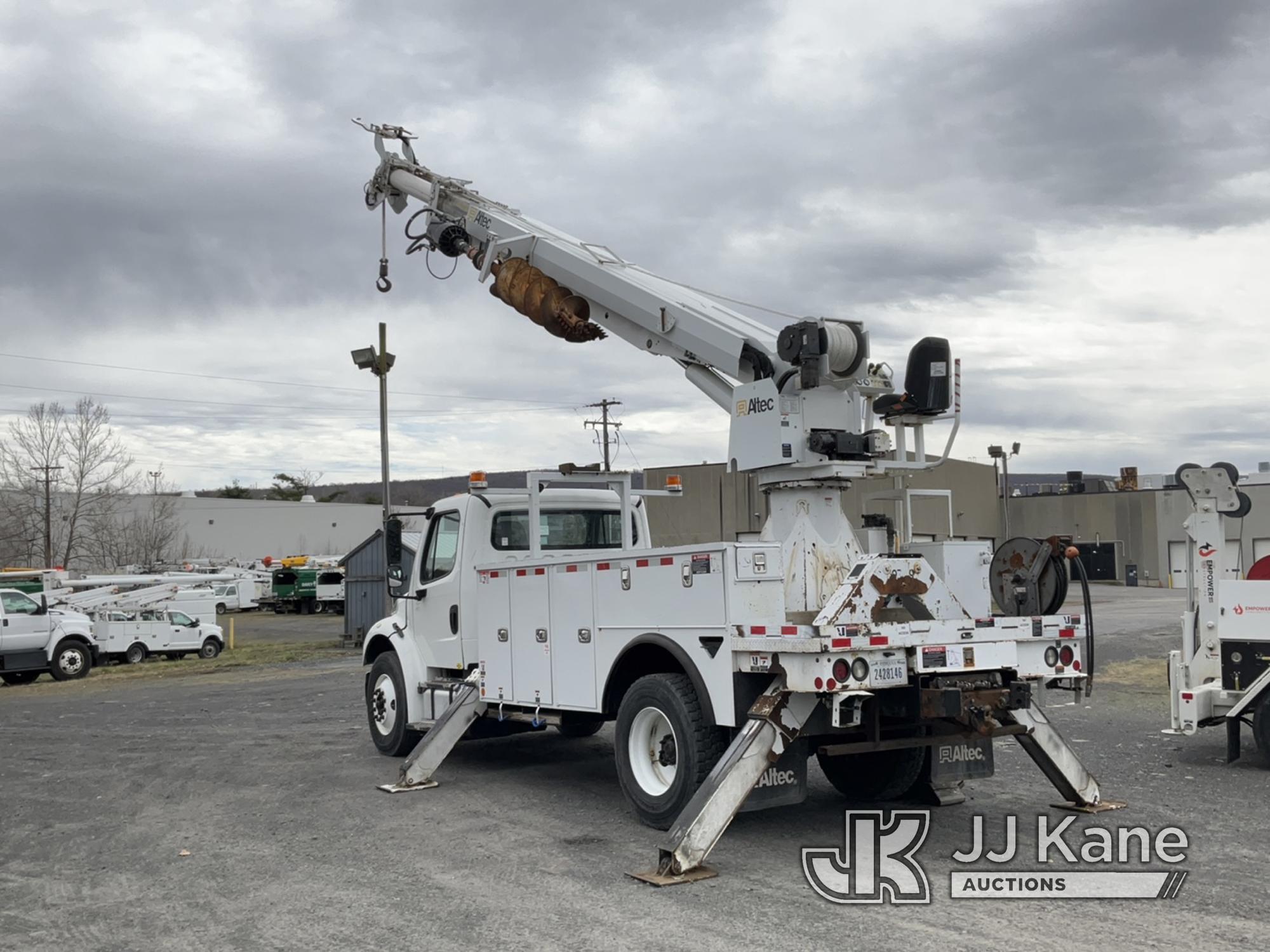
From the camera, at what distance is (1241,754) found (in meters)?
11.1

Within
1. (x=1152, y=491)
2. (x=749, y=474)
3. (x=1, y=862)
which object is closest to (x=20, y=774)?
(x=1, y=862)

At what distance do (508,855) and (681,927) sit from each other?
1.99m

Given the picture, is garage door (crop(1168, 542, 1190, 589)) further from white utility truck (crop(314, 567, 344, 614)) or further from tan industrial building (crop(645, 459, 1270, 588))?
white utility truck (crop(314, 567, 344, 614))

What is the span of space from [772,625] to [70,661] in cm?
2428

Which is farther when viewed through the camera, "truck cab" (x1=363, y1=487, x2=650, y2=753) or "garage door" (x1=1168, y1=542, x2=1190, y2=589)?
"garage door" (x1=1168, y1=542, x2=1190, y2=589)

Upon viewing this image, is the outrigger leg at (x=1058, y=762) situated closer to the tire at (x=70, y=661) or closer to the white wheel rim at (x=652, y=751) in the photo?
the white wheel rim at (x=652, y=751)

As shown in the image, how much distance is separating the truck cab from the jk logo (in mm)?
3780

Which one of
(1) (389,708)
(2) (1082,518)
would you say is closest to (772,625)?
(1) (389,708)

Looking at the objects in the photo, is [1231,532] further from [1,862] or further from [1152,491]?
[1,862]

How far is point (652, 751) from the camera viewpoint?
8.34 metres

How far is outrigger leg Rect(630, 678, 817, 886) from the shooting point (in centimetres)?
682

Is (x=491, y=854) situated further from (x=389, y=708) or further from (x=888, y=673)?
(x=389, y=708)

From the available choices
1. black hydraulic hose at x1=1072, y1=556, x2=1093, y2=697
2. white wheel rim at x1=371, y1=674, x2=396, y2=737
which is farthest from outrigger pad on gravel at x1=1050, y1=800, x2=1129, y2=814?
white wheel rim at x1=371, y1=674, x2=396, y2=737

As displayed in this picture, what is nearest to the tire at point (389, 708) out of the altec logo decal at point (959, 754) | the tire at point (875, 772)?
the tire at point (875, 772)
